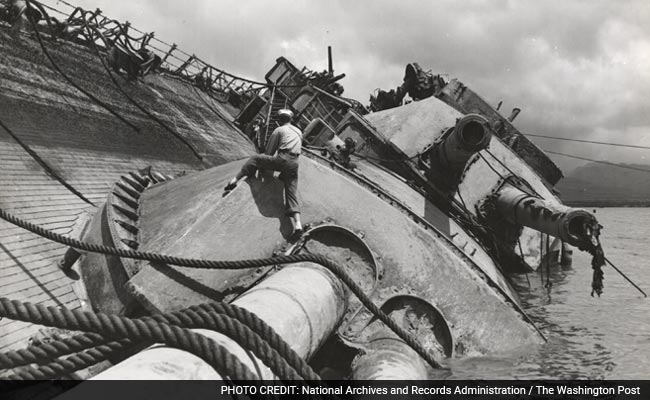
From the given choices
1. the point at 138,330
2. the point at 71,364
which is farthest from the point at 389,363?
the point at 71,364

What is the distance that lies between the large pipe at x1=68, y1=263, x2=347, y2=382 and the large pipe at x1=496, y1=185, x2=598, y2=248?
399cm

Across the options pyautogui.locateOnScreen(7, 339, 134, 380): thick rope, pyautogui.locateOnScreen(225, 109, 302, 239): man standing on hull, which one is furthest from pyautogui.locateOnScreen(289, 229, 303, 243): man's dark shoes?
pyautogui.locateOnScreen(7, 339, 134, 380): thick rope

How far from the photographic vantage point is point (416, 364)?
4410mm

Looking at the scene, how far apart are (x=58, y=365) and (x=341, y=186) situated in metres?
3.77

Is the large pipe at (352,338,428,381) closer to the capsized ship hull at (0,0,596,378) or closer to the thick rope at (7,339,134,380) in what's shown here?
the capsized ship hull at (0,0,596,378)

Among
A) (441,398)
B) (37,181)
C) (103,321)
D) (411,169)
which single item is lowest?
(37,181)

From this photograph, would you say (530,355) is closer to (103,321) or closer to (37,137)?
(103,321)

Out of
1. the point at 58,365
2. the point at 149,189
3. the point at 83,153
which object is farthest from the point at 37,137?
the point at 58,365

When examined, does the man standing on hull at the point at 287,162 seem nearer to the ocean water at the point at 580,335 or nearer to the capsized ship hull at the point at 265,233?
the capsized ship hull at the point at 265,233

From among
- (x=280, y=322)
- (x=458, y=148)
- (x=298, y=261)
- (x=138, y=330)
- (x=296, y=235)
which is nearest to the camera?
(x=138, y=330)

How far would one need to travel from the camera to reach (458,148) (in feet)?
27.7
